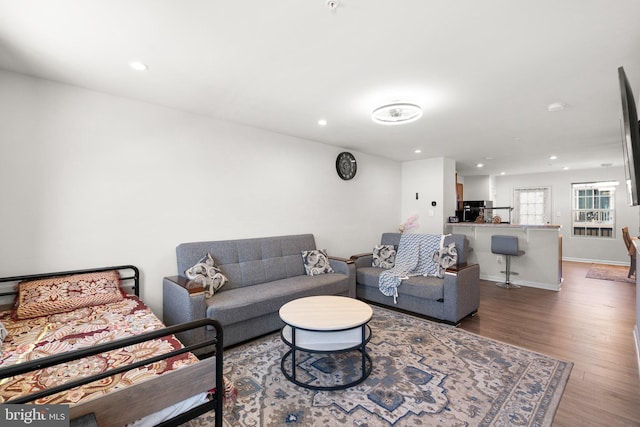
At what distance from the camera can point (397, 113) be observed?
2.75 m

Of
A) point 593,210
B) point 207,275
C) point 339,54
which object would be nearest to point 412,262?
point 207,275

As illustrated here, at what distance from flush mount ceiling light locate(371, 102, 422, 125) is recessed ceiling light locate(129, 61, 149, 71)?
1.99 meters

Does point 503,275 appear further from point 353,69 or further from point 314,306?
point 353,69

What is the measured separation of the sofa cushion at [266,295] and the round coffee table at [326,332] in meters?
0.41

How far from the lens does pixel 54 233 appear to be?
7.76 ft

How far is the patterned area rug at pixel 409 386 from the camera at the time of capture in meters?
1.80

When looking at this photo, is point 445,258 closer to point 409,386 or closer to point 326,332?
point 409,386

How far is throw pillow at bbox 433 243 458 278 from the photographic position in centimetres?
351

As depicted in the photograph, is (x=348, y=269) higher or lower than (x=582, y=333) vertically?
higher

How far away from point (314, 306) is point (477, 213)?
4838 millimetres

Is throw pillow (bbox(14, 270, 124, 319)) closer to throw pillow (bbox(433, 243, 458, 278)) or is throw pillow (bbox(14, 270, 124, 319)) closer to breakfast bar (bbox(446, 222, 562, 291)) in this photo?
throw pillow (bbox(433, 243, 458, 278))

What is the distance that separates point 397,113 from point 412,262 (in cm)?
211

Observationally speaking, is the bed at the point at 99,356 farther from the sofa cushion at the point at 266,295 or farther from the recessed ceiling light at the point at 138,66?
the recessed ceiling light at the point at 138,66

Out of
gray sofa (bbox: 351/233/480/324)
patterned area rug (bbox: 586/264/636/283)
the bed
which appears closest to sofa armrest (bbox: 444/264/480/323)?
gray sofa (bbox: 351/233/480/324)
